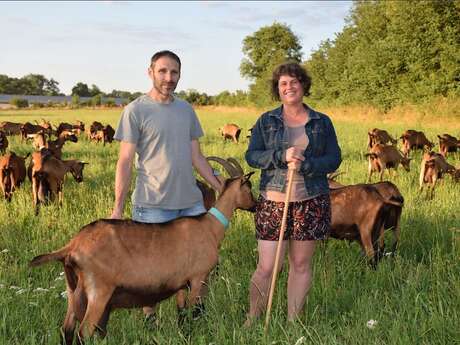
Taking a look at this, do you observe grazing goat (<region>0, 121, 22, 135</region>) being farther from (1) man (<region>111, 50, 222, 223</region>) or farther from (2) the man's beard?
(2) the man's beard

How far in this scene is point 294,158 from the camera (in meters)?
4.03

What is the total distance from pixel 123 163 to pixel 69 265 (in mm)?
1020

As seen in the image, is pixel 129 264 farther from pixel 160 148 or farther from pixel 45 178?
pixel 45 178

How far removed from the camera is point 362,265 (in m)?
5.72

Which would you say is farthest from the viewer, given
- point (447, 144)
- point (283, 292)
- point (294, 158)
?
point (447, 144)

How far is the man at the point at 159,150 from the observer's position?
4195 millimetres

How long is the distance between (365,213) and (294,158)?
7.84 feet

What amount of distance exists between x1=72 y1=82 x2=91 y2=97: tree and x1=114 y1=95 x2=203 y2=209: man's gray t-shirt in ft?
466

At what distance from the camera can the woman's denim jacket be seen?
4168 mm

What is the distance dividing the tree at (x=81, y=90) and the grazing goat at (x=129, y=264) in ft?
468

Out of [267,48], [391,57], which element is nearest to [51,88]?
[267,48]

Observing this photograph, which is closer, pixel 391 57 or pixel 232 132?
pixel 232 132

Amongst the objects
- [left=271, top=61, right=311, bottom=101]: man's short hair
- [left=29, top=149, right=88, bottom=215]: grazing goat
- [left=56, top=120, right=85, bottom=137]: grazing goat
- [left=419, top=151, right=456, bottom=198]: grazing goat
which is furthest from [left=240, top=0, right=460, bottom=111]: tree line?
Result: [left=271, top=61, right=311, bottom=101]: man's short hair

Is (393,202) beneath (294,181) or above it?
beneath
